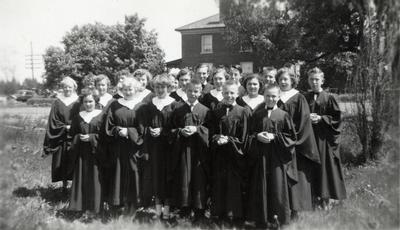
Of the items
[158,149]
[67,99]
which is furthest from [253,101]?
[67,99]

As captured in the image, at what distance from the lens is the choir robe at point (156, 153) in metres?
5.63

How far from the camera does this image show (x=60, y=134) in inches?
268

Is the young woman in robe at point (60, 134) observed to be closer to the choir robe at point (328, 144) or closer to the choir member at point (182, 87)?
the choir member at point (182, 87)

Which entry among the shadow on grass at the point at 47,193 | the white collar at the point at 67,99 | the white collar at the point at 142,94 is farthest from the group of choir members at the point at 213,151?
the shadow on grass at the point at 47,193

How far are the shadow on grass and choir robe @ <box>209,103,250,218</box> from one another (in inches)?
121

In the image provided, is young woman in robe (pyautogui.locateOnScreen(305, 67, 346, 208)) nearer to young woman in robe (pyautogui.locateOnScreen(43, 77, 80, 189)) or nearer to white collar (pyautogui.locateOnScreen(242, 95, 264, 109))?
white collar (pyautogui.locateOnScreen(242, 95, 264, 109))

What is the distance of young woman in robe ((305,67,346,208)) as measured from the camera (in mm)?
5902

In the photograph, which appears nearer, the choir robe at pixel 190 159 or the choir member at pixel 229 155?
the choir member at pixel 229 155

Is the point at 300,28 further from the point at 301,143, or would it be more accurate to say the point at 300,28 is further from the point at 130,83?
the point at 130,83

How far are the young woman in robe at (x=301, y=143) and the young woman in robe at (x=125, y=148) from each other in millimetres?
2174

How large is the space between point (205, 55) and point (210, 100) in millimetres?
31359

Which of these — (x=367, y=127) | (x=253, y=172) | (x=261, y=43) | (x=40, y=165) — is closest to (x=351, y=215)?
(x=253, y=172)

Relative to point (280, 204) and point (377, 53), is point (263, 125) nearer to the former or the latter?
point (280, 204)

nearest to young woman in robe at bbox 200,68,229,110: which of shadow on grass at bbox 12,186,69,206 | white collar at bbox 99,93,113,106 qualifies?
white collar at bbox 99,93,113,106
